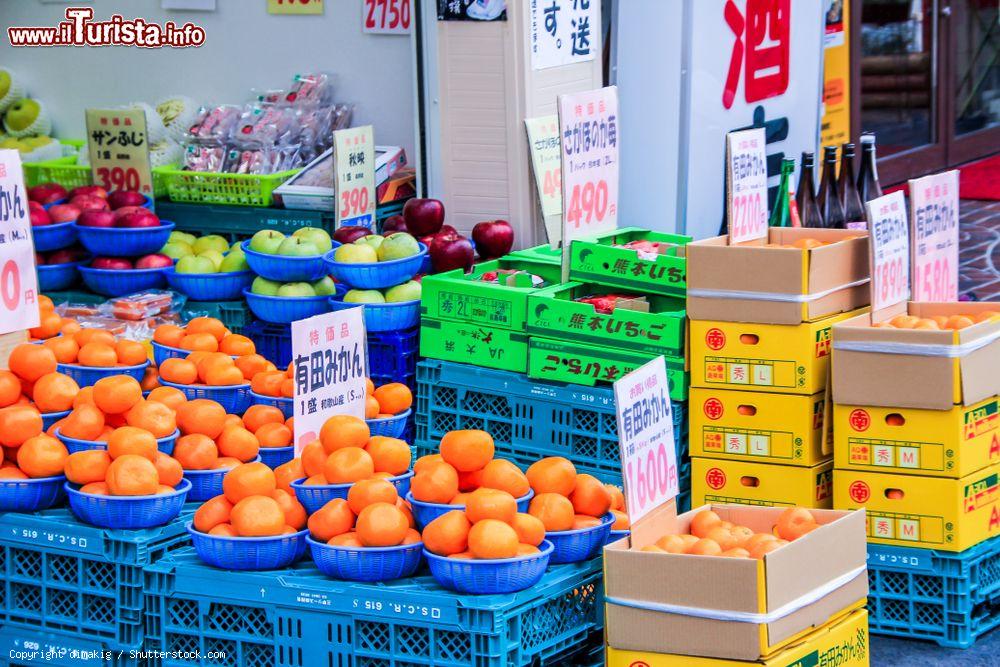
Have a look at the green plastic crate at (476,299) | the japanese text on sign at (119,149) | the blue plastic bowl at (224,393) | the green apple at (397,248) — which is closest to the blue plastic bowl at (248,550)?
the blue plastic bowl at (224,393)

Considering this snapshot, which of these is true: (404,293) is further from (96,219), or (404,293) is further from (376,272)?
(96,219)

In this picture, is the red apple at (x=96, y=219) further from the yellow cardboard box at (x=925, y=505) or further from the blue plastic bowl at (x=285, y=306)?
the yellow cardboard box at (x=925, y=505)

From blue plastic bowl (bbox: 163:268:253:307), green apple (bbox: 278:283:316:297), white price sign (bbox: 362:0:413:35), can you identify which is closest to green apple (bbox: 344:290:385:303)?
green apple (bbox: 278:283:316:297)

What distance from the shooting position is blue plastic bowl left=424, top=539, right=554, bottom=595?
3.43 m

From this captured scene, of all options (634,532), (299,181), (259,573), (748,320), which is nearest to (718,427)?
(748,320)

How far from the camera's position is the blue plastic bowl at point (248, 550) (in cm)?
367

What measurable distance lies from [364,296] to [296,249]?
1.32 ft

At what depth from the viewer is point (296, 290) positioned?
19.3 ft

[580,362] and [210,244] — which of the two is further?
[210,244]

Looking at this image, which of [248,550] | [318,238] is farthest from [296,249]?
[248,550]

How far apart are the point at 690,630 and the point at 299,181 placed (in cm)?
409

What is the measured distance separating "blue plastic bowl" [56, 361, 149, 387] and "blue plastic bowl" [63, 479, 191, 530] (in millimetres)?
1036

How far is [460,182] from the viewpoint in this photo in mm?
6430

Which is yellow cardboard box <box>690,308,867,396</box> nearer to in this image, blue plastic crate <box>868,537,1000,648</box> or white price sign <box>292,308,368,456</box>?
blue plastic crate <box>868,537,1000,648</box>
